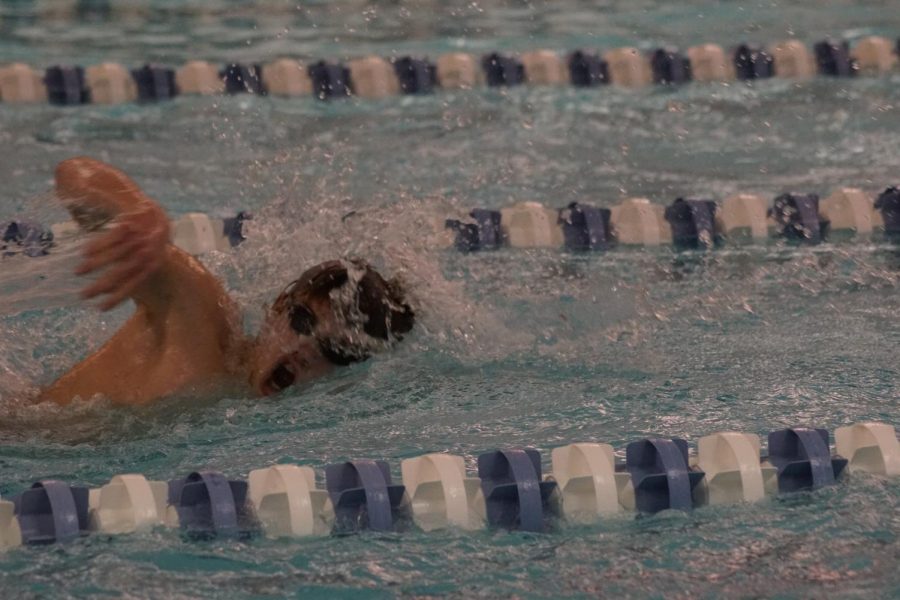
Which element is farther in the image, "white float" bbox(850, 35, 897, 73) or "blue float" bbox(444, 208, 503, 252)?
"white float" bbox(850, 35, 897, 73)

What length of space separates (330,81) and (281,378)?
2814 mm

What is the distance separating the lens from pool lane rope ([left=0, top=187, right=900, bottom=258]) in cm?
367

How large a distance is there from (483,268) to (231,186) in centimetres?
101

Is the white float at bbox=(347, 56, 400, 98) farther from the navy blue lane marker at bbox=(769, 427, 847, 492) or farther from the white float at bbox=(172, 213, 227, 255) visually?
the navy blue lane marker at bbox=(769, 427, 847, 492)

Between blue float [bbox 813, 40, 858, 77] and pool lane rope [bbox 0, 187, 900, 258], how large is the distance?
1.54 metres

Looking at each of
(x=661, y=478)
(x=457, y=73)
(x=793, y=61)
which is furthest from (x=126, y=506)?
(x=793, y=61)

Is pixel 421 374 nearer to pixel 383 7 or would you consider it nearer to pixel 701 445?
pixel 701 445

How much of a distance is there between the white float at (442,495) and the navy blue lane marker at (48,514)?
0.47 m

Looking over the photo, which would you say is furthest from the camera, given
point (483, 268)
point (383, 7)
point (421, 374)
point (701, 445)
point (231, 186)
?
point (383, 7)

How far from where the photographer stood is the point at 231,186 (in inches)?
163

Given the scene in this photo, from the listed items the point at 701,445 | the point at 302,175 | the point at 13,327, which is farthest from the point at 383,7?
the point at 701,445

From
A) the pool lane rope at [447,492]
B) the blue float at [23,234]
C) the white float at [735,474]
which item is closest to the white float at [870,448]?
the pool lane rope at [447,492]

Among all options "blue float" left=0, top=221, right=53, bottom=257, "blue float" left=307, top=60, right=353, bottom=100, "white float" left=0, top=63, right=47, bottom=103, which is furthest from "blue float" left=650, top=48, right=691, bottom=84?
"blue float" left=0, top=221, right=53, bottom=257

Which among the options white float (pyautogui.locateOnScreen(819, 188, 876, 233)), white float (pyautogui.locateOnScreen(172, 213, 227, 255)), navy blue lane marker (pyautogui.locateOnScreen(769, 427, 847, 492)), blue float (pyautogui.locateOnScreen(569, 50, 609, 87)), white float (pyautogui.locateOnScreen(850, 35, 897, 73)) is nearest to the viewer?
navy blue lane marker (pyautogui.locateOnScreen(769, 427, 847, 492))
